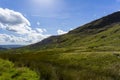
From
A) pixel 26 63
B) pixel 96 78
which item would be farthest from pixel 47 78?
pixel 26 63

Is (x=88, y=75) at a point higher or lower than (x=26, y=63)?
lower

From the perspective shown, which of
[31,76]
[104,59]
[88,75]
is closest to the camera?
A: [88,75]

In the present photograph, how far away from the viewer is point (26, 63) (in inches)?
1289

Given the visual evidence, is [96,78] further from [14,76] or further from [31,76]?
[14,76]

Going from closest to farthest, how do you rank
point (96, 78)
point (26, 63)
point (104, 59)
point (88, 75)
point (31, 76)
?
point (96, 78) → point (88, 75) → point (31, 76) → point (26, 63) → point (104, 59)

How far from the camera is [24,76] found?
24031 millimetres

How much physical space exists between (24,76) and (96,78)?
7.09 meters

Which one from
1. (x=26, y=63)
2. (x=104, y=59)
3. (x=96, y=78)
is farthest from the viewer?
(x=104, y=59)

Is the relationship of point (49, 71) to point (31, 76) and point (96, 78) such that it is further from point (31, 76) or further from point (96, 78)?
point (96, 78)

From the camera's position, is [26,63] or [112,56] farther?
[112,56]

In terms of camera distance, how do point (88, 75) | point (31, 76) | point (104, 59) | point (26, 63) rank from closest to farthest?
point (88, 75) → point (31, 76) → point (26, 63) → point (104, 59)

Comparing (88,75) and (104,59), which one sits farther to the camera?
(104,59)

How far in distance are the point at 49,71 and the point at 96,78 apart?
529cm

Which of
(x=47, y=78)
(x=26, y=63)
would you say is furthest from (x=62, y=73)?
(x=26, y=63)
